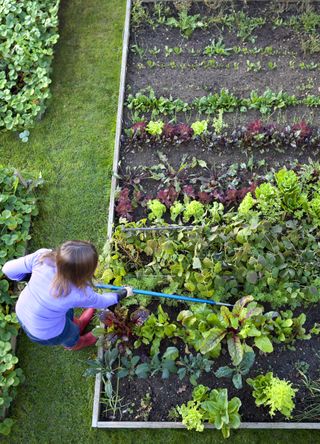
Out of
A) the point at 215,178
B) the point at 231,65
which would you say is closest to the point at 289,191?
the point at 215,178

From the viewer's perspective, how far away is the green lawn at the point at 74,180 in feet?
13.3

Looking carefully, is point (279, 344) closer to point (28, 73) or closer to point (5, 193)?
point (5, 193)

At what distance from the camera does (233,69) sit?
569 centimetres

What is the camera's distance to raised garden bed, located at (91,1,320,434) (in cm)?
409

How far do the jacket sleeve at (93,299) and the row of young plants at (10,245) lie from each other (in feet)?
3.69

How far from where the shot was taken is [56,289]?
10.3ft

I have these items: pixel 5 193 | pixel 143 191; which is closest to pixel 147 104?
pixel 143 191

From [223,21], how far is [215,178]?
2376mm

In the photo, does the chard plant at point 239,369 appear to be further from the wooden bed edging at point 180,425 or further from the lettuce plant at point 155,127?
the lettuce plant at point 155,127

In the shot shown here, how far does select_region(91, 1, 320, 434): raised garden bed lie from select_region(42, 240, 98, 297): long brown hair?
101 centimetres

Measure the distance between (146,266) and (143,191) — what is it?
3.10 ft

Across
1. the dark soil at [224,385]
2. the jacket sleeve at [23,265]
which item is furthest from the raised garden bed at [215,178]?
the jacket sleeve at [23,265]

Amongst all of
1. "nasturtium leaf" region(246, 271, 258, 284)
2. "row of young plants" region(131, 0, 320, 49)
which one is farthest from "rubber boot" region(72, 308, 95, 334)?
"row of young plants" region(131, 0, 320, 49)

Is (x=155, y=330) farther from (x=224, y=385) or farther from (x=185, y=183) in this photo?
(x=185, y=183)
